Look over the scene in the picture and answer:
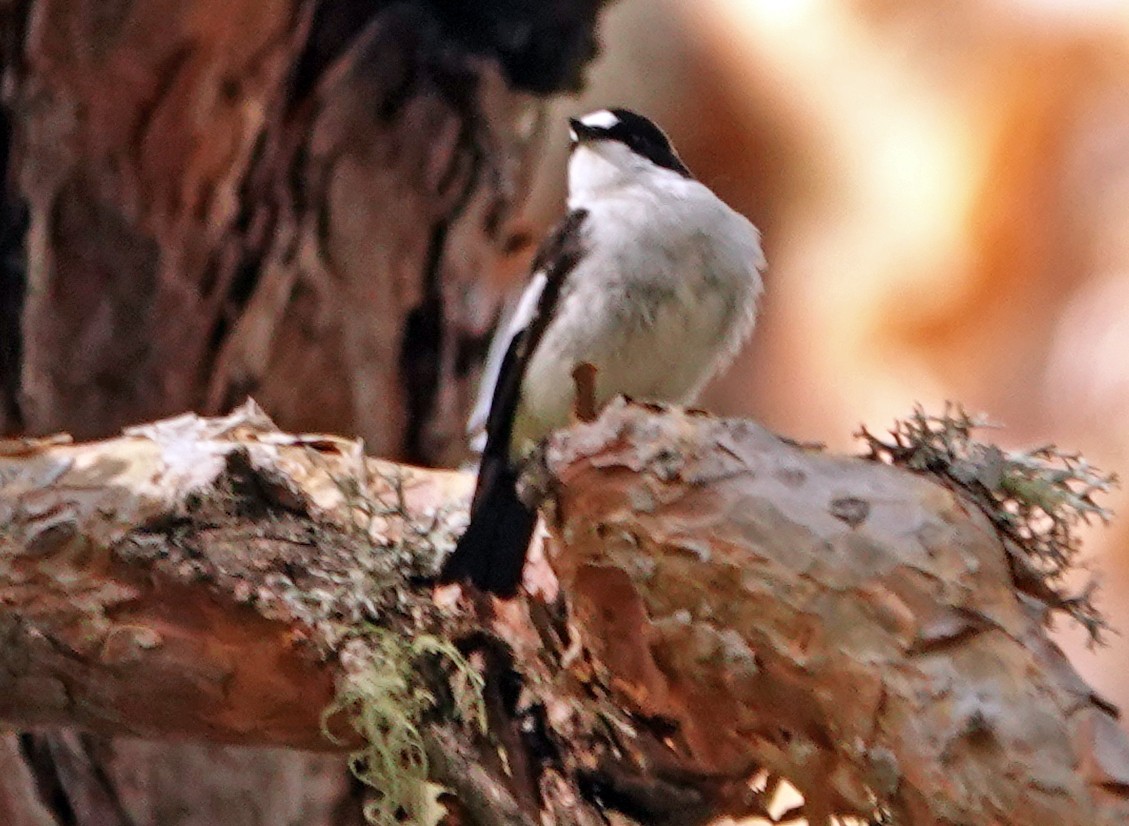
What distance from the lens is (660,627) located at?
99cm

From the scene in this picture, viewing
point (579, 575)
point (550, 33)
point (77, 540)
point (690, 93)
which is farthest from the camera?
point (690, 93)

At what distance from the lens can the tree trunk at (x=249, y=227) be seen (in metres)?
1.67

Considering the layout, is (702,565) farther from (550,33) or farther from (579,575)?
(550,33)

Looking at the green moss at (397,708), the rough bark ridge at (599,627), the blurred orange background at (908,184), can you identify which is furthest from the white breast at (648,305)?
the blurred orange background at (908,184)

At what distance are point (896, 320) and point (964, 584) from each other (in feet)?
6.97

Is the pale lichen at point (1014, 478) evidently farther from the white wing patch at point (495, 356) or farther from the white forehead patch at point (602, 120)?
the white forehead patch at point (602, 120)

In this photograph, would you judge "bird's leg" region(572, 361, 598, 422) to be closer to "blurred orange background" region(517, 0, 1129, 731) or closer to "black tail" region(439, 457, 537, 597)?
"black tail" region(439, 457, 537, 597)

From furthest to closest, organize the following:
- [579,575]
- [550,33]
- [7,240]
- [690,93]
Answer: [690,93] → [550,33] → [7,240] → [579,575]

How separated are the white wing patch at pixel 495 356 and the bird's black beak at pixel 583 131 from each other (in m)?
0.20

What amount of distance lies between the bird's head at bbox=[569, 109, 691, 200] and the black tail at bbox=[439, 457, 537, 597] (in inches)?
19.5

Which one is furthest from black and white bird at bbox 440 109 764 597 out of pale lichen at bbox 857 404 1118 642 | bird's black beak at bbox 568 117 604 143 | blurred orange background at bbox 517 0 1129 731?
blurred orange background at bbox 517 0 1129 731

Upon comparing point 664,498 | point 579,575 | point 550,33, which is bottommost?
point 579,575

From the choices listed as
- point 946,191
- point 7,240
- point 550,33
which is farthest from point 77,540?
point 946,191

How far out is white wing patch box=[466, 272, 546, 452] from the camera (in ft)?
5.03
